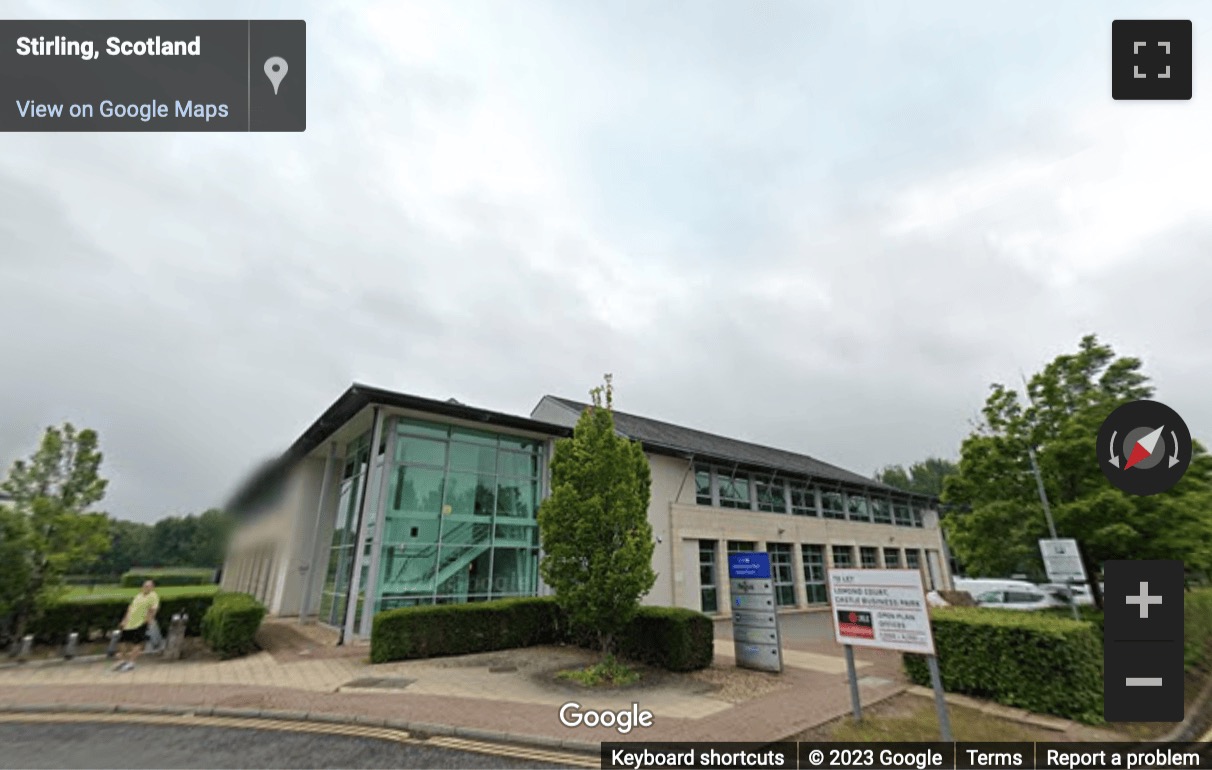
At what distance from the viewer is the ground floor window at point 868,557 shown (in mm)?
27578

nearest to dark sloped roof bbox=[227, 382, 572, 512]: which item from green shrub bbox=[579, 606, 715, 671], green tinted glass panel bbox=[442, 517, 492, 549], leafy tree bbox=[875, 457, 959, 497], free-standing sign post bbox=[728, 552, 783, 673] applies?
green tinted glass panel bbox=[442, 517, 492, 549]

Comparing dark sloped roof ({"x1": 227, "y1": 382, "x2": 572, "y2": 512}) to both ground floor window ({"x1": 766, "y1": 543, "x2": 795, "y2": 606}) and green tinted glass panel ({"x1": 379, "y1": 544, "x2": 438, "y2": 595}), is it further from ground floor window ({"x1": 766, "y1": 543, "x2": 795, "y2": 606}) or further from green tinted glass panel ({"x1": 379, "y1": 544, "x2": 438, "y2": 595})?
ground floor window ({"x1": 766, "y1": 543, "x2": 795, "y2": 606})

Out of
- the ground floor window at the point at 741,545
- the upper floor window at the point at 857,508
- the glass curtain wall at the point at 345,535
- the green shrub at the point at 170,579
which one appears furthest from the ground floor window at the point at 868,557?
the green shrub at the point at 170,579

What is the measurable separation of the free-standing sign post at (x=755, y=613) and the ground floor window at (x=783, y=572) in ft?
41.3

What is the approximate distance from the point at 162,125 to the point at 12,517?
10.6 metres

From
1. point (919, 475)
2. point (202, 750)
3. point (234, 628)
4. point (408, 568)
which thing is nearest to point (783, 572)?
point (408, 568)

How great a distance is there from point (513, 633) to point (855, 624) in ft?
27.8

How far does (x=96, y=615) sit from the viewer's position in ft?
41.0

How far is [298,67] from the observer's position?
6637 millimetres

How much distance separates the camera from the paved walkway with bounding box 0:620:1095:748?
6.77 metres

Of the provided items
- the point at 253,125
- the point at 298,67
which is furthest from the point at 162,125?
the point at 298,67

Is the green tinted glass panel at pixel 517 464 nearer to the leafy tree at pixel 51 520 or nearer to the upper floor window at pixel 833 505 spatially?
the leafy tree at pixel 51 520

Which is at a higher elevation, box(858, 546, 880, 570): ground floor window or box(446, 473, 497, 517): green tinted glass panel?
box(446, 473, 497, 517): green tinted glass panel

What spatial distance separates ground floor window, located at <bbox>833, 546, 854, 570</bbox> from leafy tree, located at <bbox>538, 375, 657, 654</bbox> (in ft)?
65.8
